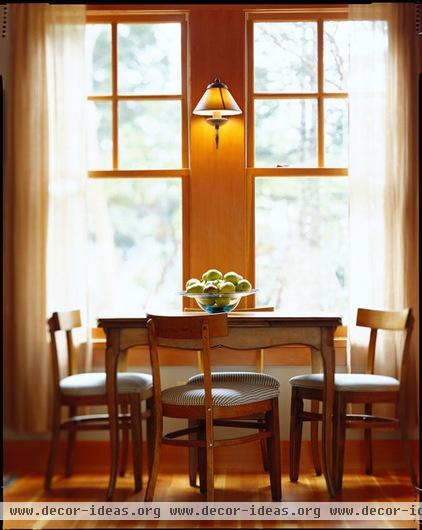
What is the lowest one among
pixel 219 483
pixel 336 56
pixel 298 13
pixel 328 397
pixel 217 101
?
pixel 219 483

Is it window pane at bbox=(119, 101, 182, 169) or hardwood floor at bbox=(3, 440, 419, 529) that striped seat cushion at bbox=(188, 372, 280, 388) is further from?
window pane at bbox=(119, 101, 182, 169)

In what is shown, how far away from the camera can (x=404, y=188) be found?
15.1 ft

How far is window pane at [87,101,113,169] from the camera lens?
485cm

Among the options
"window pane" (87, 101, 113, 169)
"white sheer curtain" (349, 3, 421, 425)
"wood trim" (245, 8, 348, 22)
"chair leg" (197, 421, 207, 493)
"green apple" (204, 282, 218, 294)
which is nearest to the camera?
"chair leg" (197, 421, 207, 493)

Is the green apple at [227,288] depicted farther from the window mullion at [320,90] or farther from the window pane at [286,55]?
the window pane at [286,55]

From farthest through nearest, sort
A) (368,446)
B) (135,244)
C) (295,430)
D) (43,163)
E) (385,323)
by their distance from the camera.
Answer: (135,244)
(43,163)
(368,446)
(385,323)
(295,430)

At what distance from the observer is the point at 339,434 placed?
160 inches

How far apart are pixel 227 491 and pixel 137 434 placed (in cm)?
54

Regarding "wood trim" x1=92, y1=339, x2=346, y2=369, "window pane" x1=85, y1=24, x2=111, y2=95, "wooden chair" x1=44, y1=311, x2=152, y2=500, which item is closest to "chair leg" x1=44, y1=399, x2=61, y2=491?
"wooden chair" x1=44, y1=311, x2=152, y2=500

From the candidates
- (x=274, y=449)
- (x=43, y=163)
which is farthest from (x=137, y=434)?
(x=43, y=163)

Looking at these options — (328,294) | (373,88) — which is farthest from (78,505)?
(373,88)

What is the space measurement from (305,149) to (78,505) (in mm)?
2348

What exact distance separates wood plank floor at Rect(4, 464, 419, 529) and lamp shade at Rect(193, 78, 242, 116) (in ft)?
6.44

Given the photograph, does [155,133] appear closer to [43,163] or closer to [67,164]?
[67,164]
